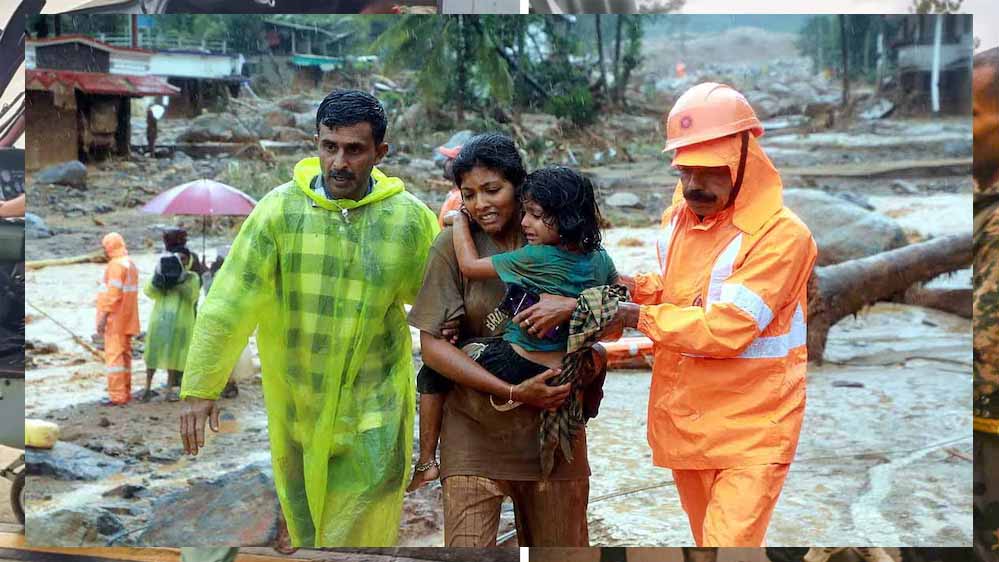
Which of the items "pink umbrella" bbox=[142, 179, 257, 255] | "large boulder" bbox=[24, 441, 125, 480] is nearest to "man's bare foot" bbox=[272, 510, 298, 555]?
"large boulder" bbox=[24, 441, 125, 480]

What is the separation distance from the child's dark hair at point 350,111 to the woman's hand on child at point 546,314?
967 mm

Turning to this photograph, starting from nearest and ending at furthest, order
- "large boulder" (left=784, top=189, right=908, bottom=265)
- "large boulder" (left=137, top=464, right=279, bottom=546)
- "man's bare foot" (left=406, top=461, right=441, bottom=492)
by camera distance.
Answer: "man's bare foot" (left=406, top=461, right=441, bottom=492) → "large boulder" (left=137, top=464, right=279, bottom=546) → "large boulder" (left=784, top=189, right=908, bottom=265)

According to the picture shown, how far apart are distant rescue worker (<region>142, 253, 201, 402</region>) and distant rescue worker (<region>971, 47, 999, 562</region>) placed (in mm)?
4311

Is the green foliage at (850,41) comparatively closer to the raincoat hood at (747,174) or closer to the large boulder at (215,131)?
the raincoat hood at (747,174)

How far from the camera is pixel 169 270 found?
718 cm

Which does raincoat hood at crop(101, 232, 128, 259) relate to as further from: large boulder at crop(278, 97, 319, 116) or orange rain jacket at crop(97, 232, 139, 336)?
large boulder at crop(278, 97, 319, 116)

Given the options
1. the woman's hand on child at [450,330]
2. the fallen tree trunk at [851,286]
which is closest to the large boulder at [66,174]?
the woman's hand on child at [450,330]

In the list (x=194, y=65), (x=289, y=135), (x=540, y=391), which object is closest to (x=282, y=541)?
(x=540, y=391)

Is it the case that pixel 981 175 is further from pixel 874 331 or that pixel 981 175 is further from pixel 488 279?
pixel 488 279

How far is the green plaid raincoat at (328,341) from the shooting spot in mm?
4402

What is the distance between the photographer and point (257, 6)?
581cm

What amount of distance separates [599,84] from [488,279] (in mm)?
3241

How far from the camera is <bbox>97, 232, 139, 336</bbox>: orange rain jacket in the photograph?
6.95 metres

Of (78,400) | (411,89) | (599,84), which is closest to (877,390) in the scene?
(599,84)
